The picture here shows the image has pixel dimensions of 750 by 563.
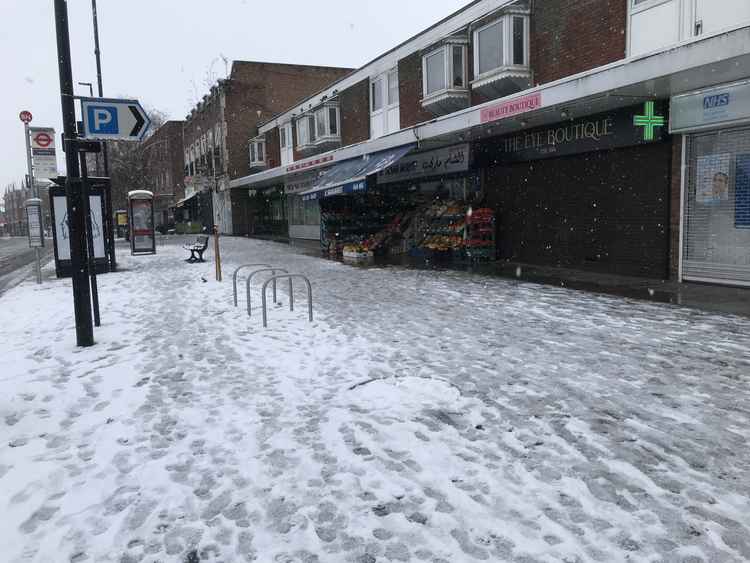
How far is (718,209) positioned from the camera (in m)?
10.2

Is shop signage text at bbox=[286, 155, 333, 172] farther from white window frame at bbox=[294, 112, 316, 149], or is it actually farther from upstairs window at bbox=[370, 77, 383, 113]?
upstairs window at bbox=[370, 77, 383, 113]

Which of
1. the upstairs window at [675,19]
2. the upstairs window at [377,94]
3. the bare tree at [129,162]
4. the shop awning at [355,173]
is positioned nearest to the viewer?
the upstairs window at [675,19]

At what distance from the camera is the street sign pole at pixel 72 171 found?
21.6 feet

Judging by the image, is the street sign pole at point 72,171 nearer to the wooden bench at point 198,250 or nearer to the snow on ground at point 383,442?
the snow on ground at point 383,442

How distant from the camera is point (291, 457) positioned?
12.4 feet

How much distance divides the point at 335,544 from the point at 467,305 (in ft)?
21.3

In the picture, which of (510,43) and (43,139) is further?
(43,139)

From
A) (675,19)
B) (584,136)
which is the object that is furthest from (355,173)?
(675,19)

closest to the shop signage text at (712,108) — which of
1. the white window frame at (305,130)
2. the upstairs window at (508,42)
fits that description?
the upstairs window at (508,42)

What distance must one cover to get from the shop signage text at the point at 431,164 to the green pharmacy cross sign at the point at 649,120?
5966 millimetres

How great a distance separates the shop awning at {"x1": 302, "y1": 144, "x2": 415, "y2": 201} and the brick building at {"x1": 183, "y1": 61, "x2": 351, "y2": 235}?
51.1 ft

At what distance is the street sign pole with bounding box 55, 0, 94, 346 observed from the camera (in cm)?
659

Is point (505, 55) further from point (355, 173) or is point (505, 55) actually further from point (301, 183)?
point (301, 183)

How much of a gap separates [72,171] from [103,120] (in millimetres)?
953
